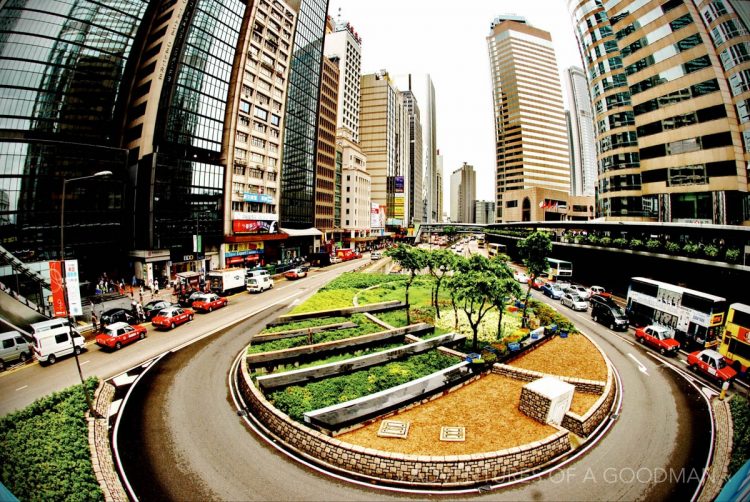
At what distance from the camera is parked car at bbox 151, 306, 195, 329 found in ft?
87.0

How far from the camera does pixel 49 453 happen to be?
997 cm

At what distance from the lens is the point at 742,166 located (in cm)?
2461

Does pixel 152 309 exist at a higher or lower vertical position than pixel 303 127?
lower

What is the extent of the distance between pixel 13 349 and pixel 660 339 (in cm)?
4370

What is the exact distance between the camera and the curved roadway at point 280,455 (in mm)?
10203

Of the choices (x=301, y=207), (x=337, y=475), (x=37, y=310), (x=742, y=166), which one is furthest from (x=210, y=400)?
(x=301, y=207)

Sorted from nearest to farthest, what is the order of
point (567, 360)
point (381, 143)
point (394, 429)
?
point (394, 429)
point (567, 360)
point (381, 143)

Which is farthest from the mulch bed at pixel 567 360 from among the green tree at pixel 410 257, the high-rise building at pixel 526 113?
the high-rise building at pixel 526 113

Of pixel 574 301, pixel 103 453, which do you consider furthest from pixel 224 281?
pixel 574 301

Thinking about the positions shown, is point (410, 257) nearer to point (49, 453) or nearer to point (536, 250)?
point (536, 250)

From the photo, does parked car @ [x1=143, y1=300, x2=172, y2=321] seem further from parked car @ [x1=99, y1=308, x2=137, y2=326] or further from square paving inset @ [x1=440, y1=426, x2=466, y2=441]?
square paving inset @ [x1=440, y1=426, x2=466, y2=441]

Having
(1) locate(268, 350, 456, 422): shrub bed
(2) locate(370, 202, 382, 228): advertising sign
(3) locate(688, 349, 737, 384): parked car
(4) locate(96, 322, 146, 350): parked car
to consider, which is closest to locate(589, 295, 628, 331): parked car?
(3) locate(688, 349, 737, 384): parked car

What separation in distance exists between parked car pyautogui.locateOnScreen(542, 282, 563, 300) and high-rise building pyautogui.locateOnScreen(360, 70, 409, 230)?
96.0 m

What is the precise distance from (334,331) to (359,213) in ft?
270
